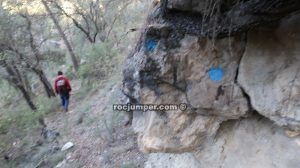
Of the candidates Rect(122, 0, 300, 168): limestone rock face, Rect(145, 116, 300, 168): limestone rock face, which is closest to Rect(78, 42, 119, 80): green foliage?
Rect(122, 0, 300, 168): limestone rock face

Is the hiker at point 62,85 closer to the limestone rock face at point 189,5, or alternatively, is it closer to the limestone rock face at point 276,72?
the limestone rock face at point 189,5

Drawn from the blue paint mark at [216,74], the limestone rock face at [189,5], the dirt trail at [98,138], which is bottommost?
the dirt trail at [98,138]

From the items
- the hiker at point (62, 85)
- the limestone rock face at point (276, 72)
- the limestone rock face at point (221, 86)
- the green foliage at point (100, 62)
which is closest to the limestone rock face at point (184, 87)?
the limestone rock face at point (221, 86)

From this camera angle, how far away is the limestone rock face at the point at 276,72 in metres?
3.15

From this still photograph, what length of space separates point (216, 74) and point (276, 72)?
2.39 ft

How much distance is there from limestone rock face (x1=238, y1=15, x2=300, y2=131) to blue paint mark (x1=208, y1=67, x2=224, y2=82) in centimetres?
26

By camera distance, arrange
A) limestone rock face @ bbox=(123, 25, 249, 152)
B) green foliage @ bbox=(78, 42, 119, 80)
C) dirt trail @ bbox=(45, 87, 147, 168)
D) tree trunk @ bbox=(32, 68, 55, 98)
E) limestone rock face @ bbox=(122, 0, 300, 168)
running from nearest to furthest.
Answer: limestone rock face @ bbox=(122, 0, 300, 168) → limestone rock face @ bbox=(123, 25, 249, 152) → dirt trail @ bbox=(45, 87, 147, 168) → green foliage @ bbox=(78, 42, 119, 80) → tree trunk @ bbox=(32, 68, 55, 98)

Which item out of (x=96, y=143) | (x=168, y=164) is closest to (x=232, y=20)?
(x=168, y=164)

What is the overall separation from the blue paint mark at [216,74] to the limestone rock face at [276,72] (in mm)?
257

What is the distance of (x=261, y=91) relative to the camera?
3.53 meters

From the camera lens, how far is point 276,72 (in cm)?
334

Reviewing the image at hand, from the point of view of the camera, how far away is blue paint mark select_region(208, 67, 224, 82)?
12.6 feet
